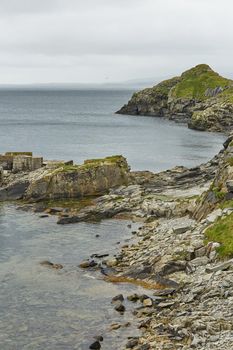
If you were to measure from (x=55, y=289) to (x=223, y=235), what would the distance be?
15.2 m

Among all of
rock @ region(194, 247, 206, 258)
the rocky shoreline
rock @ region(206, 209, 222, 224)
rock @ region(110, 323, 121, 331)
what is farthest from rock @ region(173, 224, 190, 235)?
rock @ region(110, 323, 121, 331)

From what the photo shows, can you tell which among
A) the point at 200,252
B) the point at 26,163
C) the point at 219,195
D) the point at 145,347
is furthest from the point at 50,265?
the point at 26,163

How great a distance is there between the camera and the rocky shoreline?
34.9m

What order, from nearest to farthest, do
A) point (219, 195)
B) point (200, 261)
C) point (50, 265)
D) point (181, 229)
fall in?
point (200, 261), point (50, 265), point (181, 229), point (219, 195)

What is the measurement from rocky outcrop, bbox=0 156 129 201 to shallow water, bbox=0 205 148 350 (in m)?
14.1

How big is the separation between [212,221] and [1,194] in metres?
42.1

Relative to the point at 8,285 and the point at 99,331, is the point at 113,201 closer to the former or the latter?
the point at 8,285

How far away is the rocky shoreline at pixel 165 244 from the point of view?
34.9 metres

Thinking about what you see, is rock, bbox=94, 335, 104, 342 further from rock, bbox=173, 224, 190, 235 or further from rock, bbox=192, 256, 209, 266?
rock, bbox=173, 224, 190, 235

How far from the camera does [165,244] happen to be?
52719 millimetres

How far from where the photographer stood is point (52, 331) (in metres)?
37.5

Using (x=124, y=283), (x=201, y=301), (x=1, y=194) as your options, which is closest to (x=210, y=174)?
(x=1, y=194)

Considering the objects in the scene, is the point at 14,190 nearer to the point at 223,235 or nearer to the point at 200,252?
the point at 200,252

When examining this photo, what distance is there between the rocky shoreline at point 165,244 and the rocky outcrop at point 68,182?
162 mm
